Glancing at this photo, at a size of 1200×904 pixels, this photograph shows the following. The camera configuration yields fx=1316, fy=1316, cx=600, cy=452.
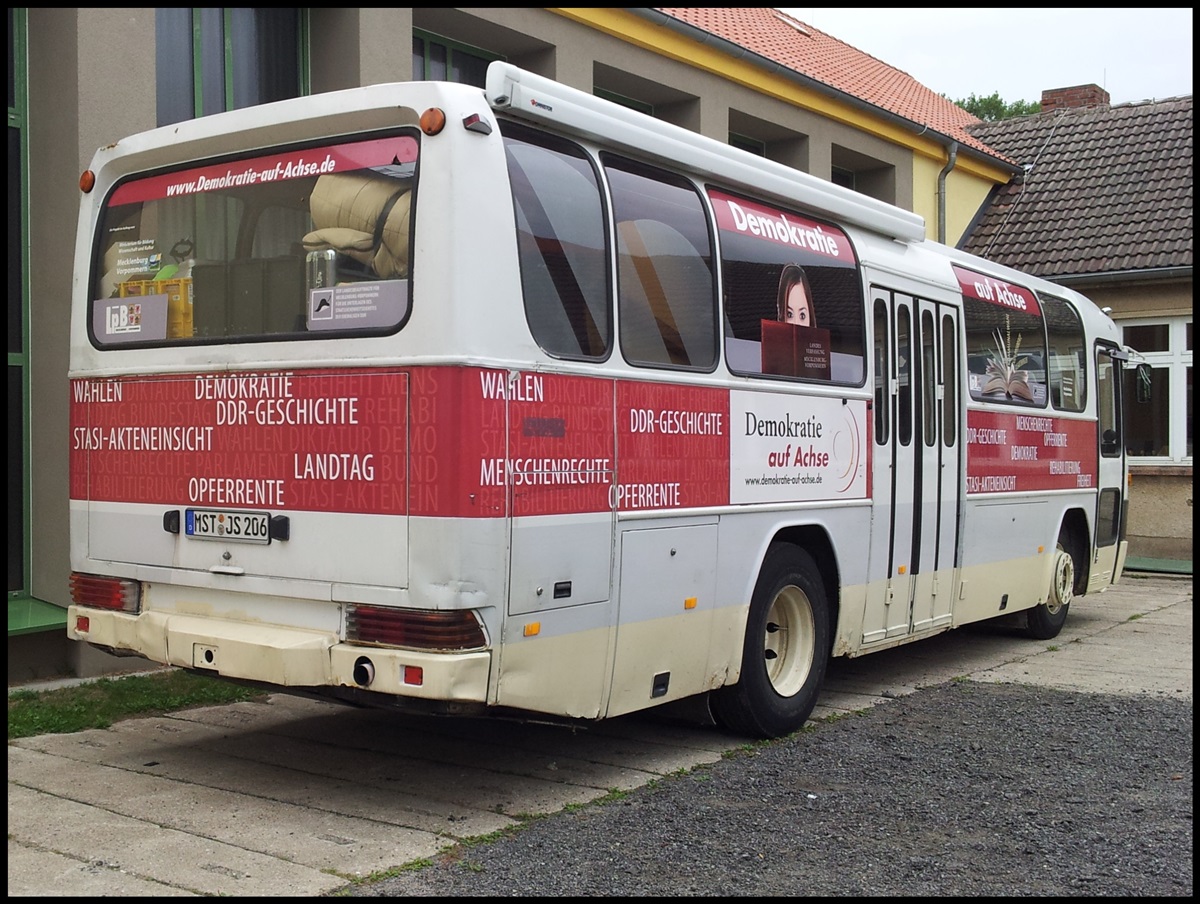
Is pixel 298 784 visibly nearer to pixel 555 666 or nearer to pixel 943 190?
pixel 555 666

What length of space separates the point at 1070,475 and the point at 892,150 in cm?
890

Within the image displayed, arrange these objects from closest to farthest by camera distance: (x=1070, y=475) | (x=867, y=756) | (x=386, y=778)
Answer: (x=386, y=778), (x=867, y=756), (x=1070, y=475)

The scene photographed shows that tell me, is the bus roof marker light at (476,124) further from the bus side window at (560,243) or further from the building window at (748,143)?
the building window at (748,143)

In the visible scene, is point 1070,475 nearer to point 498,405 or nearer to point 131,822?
point 498,405

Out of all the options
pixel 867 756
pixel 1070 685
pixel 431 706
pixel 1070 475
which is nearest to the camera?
pixel 431 706

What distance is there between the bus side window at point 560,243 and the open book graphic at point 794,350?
1428 millimetres

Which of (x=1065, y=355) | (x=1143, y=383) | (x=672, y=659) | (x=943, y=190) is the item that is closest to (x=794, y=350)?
(x=672, y=659)

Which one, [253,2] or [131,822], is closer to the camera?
[131,822]

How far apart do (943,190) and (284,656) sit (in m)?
16.7

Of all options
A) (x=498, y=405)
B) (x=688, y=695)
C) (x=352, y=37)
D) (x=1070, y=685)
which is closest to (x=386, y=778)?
(x=688, y=695)

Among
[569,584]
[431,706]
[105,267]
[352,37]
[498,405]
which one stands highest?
[352,37]

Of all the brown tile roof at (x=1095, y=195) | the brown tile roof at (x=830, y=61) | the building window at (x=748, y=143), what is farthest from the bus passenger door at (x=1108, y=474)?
the brown tile roof at (x=1095, y=195)

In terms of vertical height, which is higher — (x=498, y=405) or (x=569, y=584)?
(x=498, y=405)

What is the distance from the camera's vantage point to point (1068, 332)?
1123cm
